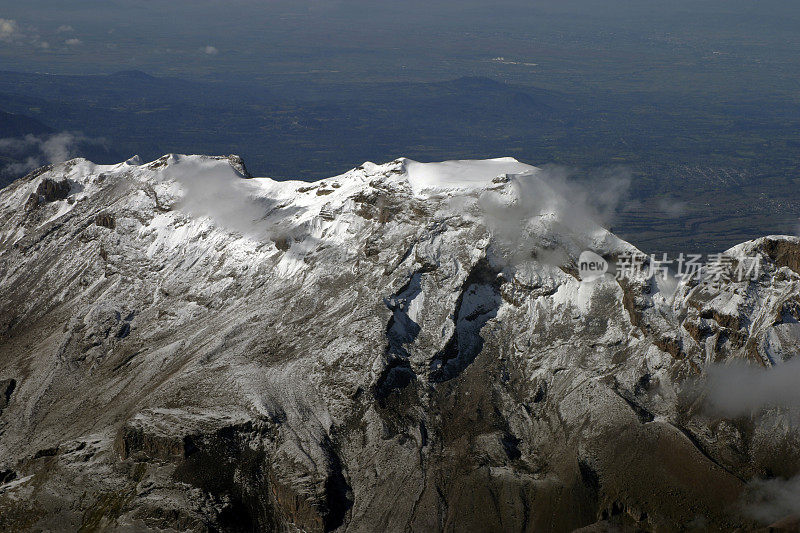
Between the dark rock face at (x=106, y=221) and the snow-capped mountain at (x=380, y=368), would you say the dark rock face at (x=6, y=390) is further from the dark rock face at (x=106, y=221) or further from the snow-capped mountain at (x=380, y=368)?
the dark rock face at (x=106, y=221)

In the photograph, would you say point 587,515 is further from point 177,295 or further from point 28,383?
point 28,383

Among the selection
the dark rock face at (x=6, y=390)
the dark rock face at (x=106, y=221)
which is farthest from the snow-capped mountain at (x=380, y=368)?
Answer: the dark rock face at (x=106, y=221)

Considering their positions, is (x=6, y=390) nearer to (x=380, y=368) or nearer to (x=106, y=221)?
(x=106, y=221)

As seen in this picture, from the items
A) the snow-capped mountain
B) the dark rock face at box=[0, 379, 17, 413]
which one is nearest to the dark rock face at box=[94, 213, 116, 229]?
the snow-capped mountain

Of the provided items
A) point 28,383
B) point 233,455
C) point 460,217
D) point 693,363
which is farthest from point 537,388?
point 28,383

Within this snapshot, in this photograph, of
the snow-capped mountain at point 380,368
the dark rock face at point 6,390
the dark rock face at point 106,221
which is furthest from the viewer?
the dark rock face at point 106,221

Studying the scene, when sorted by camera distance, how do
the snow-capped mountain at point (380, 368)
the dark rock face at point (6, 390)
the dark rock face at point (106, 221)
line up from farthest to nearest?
the dark rock face at point (106, 221) → the dark rock face at point (6, 390) → the snow-capped mountain at point (380, 368)

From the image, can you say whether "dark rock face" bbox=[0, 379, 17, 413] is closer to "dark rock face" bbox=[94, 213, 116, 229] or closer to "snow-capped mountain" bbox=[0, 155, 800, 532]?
"snow-capped mountain" bbox=[0, 155, 800, 532]

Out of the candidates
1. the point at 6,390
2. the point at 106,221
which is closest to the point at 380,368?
the point at 6,390
